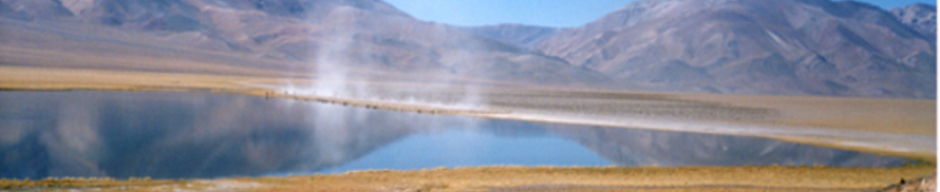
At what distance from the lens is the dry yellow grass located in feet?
50.9

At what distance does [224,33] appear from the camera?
19225cm

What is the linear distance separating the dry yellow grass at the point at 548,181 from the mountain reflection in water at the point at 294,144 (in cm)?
242

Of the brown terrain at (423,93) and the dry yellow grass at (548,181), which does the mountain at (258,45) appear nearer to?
the brown terrain at (423,93)

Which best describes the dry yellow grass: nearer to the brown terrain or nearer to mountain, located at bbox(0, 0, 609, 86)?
the brown terrain

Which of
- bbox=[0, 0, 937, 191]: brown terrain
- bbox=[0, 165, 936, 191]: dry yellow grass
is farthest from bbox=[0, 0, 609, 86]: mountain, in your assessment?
bbox=[0, 165, 936, 191]: dry yellow grass

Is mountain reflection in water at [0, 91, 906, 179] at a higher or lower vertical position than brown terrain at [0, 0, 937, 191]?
lower

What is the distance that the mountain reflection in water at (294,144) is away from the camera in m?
20.2

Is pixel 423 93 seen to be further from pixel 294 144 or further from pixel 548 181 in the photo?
pixel 548 181

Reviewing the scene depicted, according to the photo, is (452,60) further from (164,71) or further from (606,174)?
(606,174)

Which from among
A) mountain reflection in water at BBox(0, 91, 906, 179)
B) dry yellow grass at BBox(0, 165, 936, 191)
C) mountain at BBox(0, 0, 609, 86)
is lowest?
mountain reflection in water at BBox(0, 91, 906, 179)

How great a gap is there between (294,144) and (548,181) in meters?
11.4

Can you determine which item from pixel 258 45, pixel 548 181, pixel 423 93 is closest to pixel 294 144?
pixel 548 181

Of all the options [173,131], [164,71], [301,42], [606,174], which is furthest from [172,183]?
[301,42]

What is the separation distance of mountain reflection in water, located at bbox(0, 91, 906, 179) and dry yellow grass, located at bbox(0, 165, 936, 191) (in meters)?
2.42
